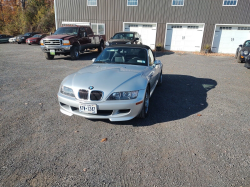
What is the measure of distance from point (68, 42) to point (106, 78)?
312 inches

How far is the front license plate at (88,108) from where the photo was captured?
329 centimetres

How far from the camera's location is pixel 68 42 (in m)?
10.5

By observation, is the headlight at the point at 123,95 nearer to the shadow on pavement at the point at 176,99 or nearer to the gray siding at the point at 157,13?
the shadow on pavement at the point at 176,99

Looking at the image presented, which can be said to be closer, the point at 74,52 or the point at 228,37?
the point at 74,52

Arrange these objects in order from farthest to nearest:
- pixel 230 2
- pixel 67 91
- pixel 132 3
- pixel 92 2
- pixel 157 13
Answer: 1. pixel 92 2
2. pixel 132 3
3. pixel 157 13
4. pixel 230 2
5. pixel 67 91

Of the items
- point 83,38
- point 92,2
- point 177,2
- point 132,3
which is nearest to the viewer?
point 83,38

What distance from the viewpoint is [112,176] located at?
2398 millimetres

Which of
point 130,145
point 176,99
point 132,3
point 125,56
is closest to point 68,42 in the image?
point 125,56

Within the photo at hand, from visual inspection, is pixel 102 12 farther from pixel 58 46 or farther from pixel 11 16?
pixel 11 16

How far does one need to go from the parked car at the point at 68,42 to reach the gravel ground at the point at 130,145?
6.00 meters

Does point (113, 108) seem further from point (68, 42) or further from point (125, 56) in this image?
point (68, 42)

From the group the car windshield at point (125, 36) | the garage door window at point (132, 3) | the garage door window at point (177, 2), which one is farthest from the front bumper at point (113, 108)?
the garage door window at point (132, 3)

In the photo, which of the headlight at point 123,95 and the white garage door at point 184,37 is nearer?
the headlight at point 123,95

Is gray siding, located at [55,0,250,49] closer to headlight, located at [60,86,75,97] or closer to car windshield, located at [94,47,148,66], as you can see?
car windshield, located at [94,47,148,66]
